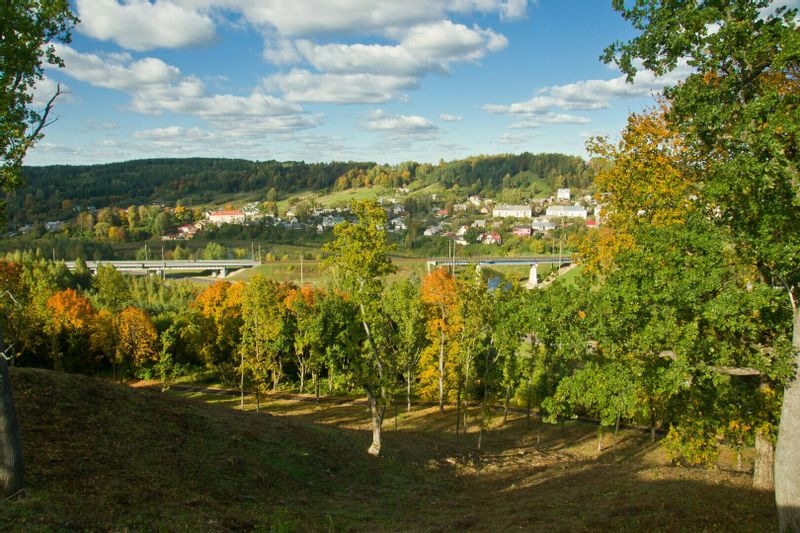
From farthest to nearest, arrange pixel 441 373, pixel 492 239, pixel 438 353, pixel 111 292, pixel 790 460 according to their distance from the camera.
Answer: pixel 492 239
pixel 111 292
pixel 438 353
pixel 441 373
pixel 790 460

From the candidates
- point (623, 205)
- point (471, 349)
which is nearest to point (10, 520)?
point (623, 205)

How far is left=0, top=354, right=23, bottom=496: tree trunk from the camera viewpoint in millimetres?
11102

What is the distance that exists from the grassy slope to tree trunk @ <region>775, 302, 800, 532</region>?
960mm

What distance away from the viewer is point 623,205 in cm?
2023

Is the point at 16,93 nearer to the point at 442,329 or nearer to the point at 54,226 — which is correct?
the point at 442,329

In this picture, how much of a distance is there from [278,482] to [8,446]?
8.61 metres

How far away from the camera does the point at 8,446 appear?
1116 cm

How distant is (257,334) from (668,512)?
31975 millimetres

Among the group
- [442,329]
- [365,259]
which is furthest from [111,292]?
[365,259]

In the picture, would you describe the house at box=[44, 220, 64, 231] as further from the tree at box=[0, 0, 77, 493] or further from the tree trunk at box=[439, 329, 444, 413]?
the tree at box=[0, 0, 77, 493]

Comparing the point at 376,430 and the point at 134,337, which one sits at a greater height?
the point at 376,430

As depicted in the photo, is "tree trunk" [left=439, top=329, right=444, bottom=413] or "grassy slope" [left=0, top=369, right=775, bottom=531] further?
"tree trunk" [left=439, top=329, right=444, bottom=413]

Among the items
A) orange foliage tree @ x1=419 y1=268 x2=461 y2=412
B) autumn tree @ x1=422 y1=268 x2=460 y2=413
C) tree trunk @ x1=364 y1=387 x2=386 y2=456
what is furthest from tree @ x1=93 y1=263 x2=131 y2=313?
tree trunk @ x1=364 y1=387 x2=386 y2=456

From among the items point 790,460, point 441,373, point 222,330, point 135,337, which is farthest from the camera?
point 135,337
